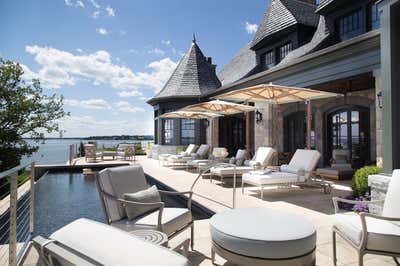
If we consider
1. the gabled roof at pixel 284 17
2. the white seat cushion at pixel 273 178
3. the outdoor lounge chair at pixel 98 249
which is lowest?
the white seat cushion at pixel 273 178

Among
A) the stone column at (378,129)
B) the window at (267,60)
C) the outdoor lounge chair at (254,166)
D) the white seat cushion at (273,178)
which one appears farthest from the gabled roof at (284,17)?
the white seat cushion at (273,178)

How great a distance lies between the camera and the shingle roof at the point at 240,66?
1454 centimetres

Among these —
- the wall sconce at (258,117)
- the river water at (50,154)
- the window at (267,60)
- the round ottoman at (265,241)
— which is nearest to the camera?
the round ottoman at (265,241)

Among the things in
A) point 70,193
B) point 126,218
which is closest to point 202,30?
point 70,193

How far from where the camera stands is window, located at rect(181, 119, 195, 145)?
15.4 metres

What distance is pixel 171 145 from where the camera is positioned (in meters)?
15.6

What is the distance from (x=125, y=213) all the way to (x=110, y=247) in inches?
86.2

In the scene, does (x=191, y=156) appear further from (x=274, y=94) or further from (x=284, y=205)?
(x=284, y=205)

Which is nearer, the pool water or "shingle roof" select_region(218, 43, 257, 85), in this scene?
the pool water

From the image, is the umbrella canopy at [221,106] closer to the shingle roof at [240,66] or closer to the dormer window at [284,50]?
the dormer window at [284,50]

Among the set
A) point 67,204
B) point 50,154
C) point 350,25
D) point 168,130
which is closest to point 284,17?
point 350,25

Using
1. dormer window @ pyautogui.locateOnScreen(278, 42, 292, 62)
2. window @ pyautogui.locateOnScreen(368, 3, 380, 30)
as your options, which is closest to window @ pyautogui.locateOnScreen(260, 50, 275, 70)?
dormer window @ pyautogui.locateOnScreen(278, 42, 292, 62)

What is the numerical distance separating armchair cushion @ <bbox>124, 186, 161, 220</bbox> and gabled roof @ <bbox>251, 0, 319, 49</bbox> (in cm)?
1043

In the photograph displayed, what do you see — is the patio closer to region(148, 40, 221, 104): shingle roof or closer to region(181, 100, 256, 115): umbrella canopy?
region(181, 100, 256, 115): umbrella canopy
